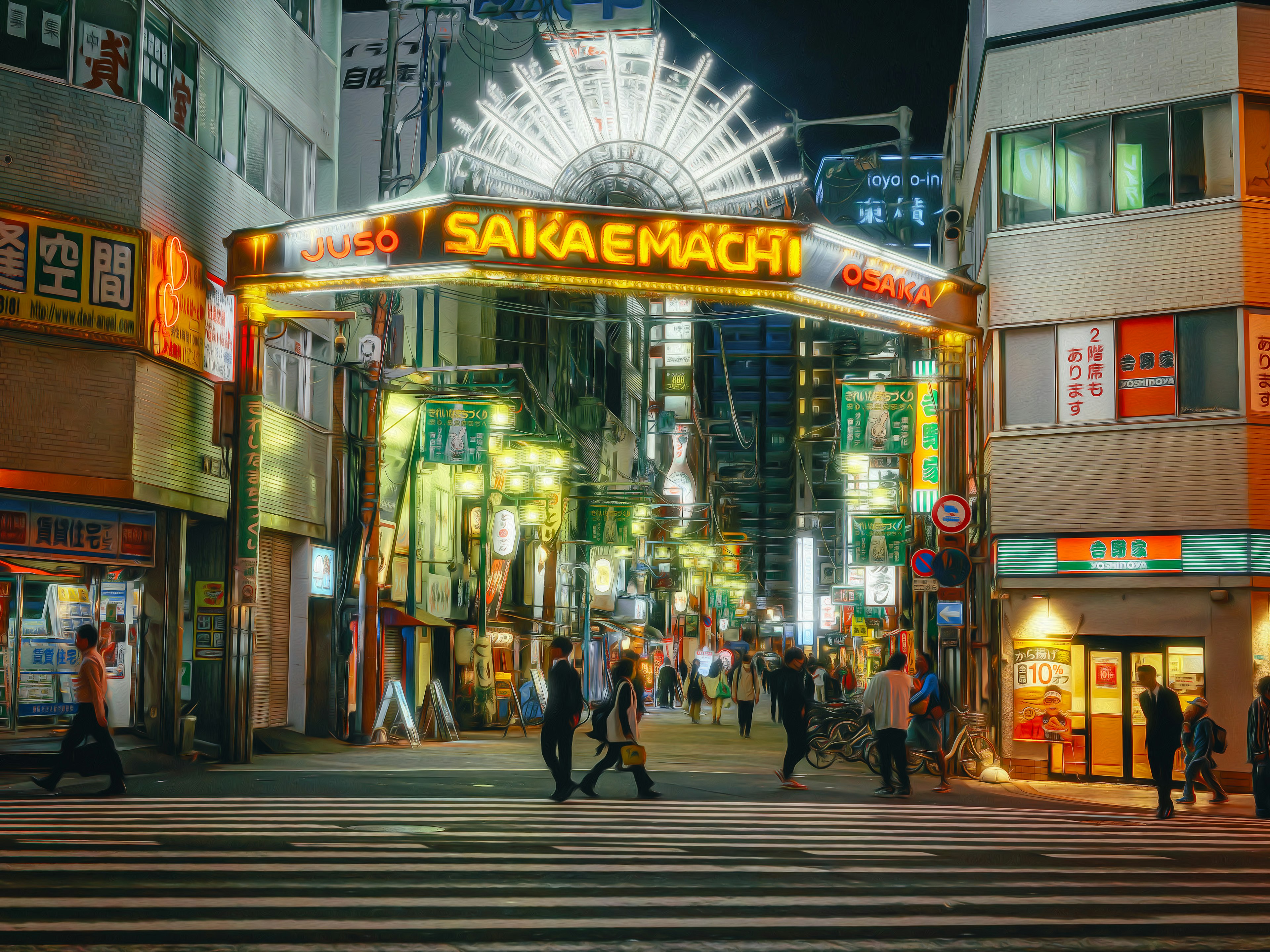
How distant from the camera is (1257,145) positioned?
22844mm

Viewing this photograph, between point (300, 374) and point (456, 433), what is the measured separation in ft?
11.4

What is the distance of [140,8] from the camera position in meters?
20.1

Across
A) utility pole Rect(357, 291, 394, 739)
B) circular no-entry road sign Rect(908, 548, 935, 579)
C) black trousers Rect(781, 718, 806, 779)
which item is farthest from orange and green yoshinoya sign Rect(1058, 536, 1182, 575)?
utility pole Rect(357, 291, 394, 739)

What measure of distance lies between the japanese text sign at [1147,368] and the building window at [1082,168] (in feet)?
7.56

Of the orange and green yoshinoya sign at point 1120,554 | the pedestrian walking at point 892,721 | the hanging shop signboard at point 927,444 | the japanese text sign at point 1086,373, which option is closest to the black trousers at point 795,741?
the pedestrian walking at point 892,721

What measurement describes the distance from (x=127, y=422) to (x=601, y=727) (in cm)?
812

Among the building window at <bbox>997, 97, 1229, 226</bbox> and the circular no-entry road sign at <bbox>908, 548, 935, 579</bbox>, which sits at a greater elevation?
the building window at <bbox>997, 97, 1229, 226</bbox>

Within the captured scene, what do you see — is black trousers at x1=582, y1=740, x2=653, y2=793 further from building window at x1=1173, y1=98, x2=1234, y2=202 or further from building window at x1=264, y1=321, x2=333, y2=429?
building window at x1=1173, y1=98, x2=1234, y2=202

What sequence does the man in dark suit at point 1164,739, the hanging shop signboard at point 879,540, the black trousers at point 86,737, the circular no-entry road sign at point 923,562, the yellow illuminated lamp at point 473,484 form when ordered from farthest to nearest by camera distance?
1. the hanging shop signboard at point 879,540
2. the yellow illuminated lamp at point 473,484
3. the circular no-entry road sign at point 923,562
4. the man in dark suit at point 1164,739
5. the black trousers at point 86,737

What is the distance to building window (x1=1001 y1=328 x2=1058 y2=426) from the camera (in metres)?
24.3

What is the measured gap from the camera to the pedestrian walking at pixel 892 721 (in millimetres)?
18609

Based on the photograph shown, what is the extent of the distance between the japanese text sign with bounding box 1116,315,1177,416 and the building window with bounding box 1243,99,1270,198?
256 centimetres

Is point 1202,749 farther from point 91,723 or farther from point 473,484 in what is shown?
point 473,484

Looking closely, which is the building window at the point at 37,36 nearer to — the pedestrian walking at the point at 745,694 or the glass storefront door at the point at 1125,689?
the glass storefront door at the point at 1125,689
